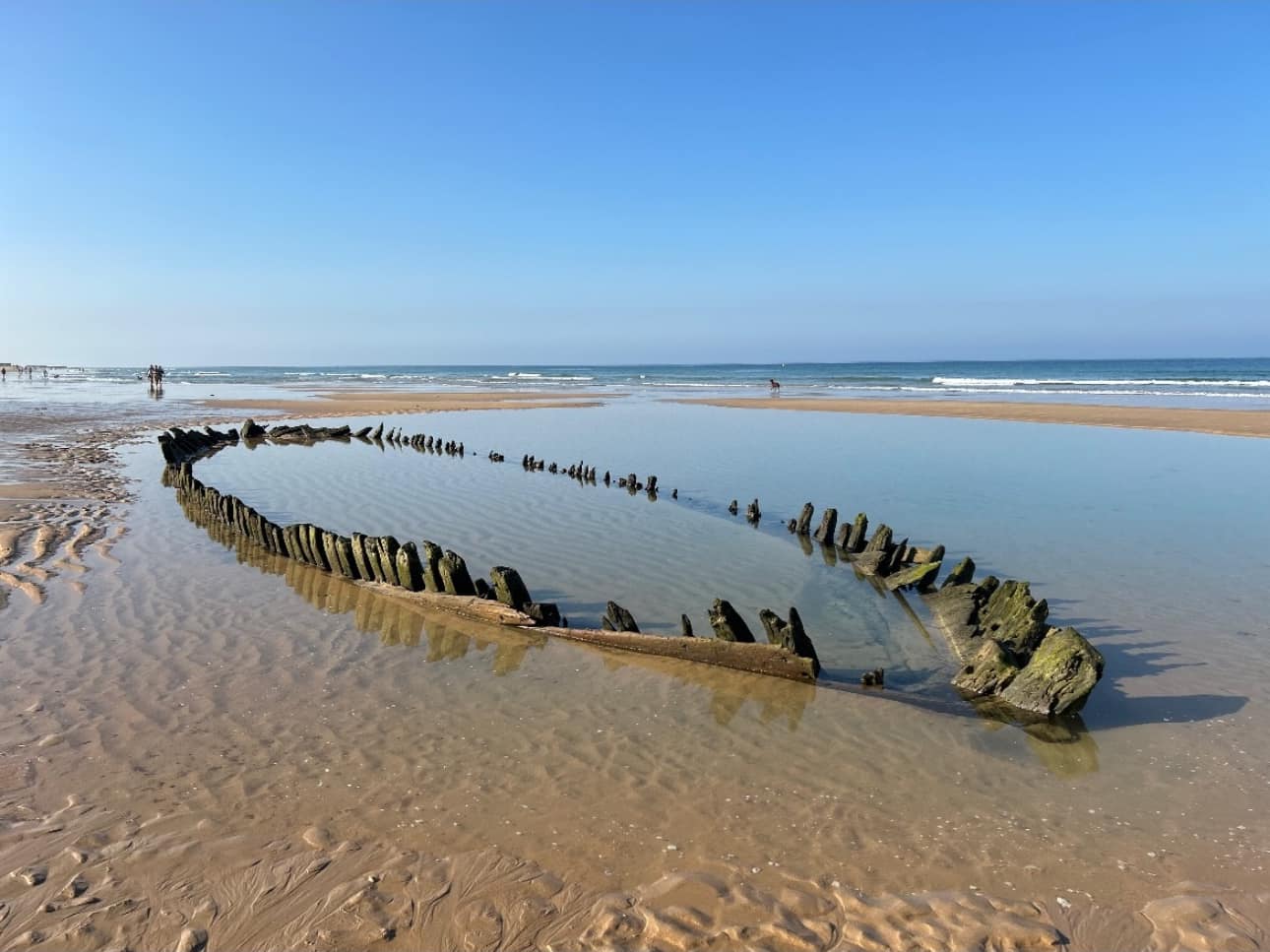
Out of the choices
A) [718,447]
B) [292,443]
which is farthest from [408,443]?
[718,447]

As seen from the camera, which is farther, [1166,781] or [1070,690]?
[1070,690]

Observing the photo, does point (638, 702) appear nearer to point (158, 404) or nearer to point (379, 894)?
point (379, 894)


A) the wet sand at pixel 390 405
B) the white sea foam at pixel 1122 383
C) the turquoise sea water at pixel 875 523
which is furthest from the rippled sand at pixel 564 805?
the white sea foam at pixel 1122 383

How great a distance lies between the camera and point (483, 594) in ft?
28.7

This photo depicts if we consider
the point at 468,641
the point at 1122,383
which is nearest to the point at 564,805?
the point at 468,641

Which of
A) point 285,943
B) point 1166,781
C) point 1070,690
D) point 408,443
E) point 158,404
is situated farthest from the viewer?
point 158,404

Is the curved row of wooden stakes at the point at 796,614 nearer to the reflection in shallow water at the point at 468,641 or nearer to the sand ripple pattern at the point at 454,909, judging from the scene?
the reflection in shallow water at the point at 468,641

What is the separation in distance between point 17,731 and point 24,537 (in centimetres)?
753

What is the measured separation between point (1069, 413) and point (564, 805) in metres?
36.7

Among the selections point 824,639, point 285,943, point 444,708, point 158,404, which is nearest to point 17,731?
point 444,708

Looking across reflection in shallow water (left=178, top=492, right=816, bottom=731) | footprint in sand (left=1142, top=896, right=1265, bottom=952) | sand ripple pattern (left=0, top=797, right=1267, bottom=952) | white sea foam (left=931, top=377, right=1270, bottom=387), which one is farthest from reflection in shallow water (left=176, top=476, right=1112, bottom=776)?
white sea foam (left=931, top=377, right=1270, bottom=387)

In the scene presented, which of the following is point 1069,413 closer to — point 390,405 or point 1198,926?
point 390,405

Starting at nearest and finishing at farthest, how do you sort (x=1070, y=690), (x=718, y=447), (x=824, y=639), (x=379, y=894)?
(x=379, y=894)
(x=1070, y=690)
(x=824, y=639)
(x=718, y=447)

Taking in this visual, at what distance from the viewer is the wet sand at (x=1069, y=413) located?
2884 centimetres
